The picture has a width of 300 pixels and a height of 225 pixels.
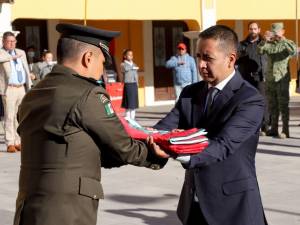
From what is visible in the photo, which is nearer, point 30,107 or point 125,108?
point 30,107

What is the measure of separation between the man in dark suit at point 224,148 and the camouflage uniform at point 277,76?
27.0ft

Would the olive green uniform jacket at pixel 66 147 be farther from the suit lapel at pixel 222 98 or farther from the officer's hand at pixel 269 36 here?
the officer's hand at pixel 269 36

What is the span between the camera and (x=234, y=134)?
138 inches

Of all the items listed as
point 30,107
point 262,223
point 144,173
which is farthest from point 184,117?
point 144,173

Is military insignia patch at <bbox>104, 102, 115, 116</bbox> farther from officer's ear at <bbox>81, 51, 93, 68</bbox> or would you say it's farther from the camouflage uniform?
the camouflage uniform

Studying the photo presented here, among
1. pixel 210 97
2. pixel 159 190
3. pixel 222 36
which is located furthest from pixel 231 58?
pixel 159 190

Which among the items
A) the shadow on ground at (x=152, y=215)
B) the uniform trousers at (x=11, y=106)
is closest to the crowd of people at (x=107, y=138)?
the shadow on ground at (x=152, y=215)

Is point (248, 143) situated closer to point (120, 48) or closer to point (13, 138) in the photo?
point (13, 138)

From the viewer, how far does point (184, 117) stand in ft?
12.7

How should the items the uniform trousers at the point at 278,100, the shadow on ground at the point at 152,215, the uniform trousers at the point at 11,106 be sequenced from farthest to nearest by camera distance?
the uniform trousers at the point at 278,100, the uniform trousers at the point at 11,106, the shadow on ground at the point at 152,215

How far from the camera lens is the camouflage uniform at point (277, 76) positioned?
38.5 feet

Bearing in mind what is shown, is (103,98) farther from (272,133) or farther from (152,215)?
(272,133)

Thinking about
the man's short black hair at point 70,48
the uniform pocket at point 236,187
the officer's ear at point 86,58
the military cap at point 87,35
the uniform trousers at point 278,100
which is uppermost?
the military cap at point 87,35
